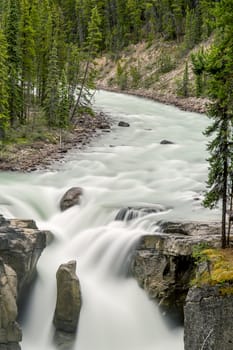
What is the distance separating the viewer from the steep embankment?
68312 mm

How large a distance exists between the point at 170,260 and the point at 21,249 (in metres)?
5.76

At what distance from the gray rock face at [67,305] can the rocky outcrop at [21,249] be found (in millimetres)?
1532

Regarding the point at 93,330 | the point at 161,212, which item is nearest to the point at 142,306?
the point at 93,330

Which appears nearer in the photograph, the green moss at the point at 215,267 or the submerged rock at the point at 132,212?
the green moss at the point at 215,267

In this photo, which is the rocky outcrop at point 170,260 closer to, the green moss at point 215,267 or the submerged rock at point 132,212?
the green moss at point 215,267

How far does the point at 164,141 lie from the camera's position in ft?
130

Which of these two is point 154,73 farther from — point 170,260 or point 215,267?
point 215,267

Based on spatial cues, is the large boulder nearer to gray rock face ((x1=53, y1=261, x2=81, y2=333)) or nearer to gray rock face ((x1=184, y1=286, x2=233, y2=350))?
gray rock face ((x1=53, y1=261, x2=81, y2=333))

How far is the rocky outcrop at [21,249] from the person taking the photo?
1711 centimetres

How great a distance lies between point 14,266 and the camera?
17.2 m

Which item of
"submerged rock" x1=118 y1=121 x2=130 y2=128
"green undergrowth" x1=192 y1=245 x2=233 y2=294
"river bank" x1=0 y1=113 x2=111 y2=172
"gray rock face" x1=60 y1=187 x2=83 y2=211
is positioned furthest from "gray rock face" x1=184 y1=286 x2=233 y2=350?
"submerged rock" x1=118 y1=121 x2=130 y2=128

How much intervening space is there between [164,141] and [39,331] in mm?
25082

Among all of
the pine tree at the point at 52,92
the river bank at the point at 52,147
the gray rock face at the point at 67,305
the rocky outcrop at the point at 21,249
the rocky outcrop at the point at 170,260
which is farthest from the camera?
the pine tree at the point at 52,92

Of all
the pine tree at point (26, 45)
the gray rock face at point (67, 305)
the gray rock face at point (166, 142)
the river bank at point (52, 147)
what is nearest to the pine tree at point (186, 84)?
the river bank at point (52, 147)
